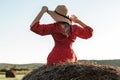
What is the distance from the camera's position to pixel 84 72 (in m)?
8.02

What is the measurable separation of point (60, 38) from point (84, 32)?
1.84ft

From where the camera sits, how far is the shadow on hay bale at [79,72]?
26.0ft

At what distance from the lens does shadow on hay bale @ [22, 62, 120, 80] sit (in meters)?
7.91

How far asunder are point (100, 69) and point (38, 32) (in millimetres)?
2005

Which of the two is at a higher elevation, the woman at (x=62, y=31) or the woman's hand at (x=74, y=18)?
the woman's hand at (x=74, y=18)

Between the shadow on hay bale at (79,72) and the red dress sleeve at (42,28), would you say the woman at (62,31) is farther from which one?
the shadow on hay bale at (79,72)

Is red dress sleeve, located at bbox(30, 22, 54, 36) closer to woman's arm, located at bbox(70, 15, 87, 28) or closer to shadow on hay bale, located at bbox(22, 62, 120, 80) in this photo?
woman's arm, located at bbox(70, 15, 87, 28)

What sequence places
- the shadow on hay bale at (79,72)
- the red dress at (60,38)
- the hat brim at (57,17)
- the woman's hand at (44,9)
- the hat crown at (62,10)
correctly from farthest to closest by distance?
1. the hat crown at (62,10)
2. the hat brim at (57,17)
3. the woman's hand at (44,9)
4. the red dress at (60,38)
5. the shadow on hay bale at (79,72)

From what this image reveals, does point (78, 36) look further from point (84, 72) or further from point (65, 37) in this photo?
point (84, 72)

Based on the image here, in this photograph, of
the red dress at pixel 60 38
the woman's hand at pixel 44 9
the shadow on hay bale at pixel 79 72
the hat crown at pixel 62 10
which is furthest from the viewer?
the hat crown at pixel 62 10

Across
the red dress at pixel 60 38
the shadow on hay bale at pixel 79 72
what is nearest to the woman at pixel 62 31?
the red dress at pixel 60 38

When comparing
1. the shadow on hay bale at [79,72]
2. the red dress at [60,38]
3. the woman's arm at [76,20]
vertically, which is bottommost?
the shadow on hay bale at [79,72]

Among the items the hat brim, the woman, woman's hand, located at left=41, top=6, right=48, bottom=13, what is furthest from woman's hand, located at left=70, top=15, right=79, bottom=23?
woman's hand, located at left=41, top=6, right=48, bottom=13

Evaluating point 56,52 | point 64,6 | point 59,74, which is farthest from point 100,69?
point 64,6
